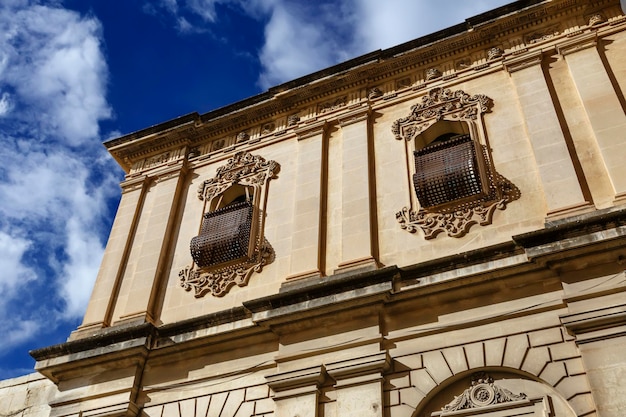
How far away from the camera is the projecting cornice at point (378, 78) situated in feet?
43.2

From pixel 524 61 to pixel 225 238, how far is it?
259 inches

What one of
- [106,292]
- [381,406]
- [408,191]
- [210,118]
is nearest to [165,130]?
[210,118]

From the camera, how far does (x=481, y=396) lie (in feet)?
29.1

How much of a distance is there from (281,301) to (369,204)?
244 cm

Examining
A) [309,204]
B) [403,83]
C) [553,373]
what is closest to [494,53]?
[403,83]

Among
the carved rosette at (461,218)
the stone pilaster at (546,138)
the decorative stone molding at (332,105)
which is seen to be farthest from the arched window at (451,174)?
the decorative stone molding at (332,105)

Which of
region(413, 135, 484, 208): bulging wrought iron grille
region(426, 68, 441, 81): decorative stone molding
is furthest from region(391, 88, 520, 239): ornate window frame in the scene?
region(426, 68, 441, 81): decorative stone molding

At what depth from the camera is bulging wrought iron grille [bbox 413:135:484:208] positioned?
11.3 meters

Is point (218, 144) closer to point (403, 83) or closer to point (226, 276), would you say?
point (226, 276)

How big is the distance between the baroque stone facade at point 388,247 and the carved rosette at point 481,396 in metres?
0.03

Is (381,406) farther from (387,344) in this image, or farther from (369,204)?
(369,204)

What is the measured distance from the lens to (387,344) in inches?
391

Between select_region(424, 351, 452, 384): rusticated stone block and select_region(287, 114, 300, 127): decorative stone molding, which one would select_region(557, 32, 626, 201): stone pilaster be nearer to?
select_region(424, 351, 452, 384): rusticated stone block

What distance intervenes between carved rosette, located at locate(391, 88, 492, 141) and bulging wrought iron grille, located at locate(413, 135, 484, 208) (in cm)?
90
